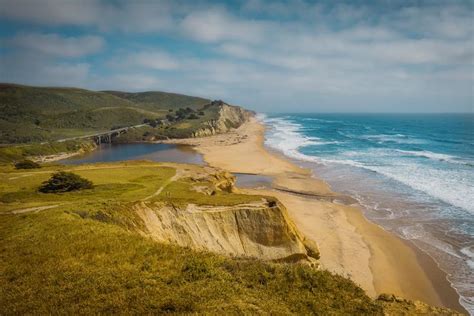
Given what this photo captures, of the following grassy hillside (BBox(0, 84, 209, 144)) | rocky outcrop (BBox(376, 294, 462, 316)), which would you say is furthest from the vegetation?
rocky outcrop (BBox(376, 294, 462, 316))

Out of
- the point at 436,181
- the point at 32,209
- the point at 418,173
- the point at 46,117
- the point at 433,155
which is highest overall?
the point at 46,117

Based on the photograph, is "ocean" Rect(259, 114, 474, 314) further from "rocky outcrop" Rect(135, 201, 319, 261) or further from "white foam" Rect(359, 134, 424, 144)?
"white foam" Rect(359, 134, 424, 144)

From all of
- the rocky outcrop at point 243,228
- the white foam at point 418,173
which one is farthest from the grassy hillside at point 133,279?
the white foam at point 418,173

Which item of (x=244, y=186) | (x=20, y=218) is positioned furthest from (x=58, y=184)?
(x=244, y=186)

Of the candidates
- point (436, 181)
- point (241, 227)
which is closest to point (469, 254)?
point (241, 227)

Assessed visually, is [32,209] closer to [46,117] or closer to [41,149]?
[41,149]

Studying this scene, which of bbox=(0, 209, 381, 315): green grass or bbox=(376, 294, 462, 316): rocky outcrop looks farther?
bbox=(376, 294, 462, 316): rocky outcrop

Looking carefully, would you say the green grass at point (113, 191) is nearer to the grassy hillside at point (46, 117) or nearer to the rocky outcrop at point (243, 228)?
the rocky outcrop at point (243, 228)
